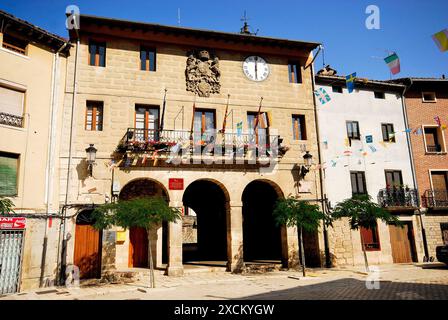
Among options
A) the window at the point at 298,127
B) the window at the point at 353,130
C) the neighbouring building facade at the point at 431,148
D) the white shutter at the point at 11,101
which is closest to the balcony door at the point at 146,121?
the white shutter at the point at 11,101

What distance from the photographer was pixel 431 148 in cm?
2072

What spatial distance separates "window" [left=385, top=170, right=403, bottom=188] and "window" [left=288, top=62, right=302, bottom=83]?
23.7ft

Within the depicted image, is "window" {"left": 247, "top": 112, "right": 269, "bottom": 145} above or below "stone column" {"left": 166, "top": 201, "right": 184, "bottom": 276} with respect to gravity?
above

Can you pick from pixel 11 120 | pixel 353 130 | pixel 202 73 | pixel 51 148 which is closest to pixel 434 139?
pixel 353 130

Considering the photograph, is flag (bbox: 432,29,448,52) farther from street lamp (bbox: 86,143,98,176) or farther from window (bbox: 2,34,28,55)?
window (bbox: 2,34,28,55)

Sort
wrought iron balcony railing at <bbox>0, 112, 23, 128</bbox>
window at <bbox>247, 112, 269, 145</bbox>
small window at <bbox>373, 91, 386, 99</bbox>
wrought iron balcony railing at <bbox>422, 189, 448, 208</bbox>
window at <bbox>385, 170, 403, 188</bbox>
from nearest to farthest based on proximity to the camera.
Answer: wrought iron balcony railing at <bbox>0, 112, 23, 128</bbox> → window at <bbox>247, 112, 269, 145</bbox> → window at <bbox>385, 170, 403, 188</bbox> → wrought iron balcony railing at <bbox>422, 189, 448, 208</bbox> → small window at <bbox>373, 91, 386, 99</bbox>

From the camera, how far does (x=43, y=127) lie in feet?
46.0

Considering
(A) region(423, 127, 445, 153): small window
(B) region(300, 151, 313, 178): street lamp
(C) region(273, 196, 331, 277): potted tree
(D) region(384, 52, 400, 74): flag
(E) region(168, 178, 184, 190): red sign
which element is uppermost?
(D) region(384, 52, 400, 74): flag

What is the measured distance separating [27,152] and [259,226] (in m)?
13.2

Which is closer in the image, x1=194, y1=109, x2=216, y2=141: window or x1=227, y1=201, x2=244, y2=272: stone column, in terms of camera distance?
x1=227, y1=201, x2=244, y2=272: stone column

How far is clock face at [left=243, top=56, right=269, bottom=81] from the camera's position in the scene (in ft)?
58.2

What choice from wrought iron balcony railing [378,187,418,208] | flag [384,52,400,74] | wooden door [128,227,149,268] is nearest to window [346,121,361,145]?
wrought iron balcony railing [378,187,418,208]
